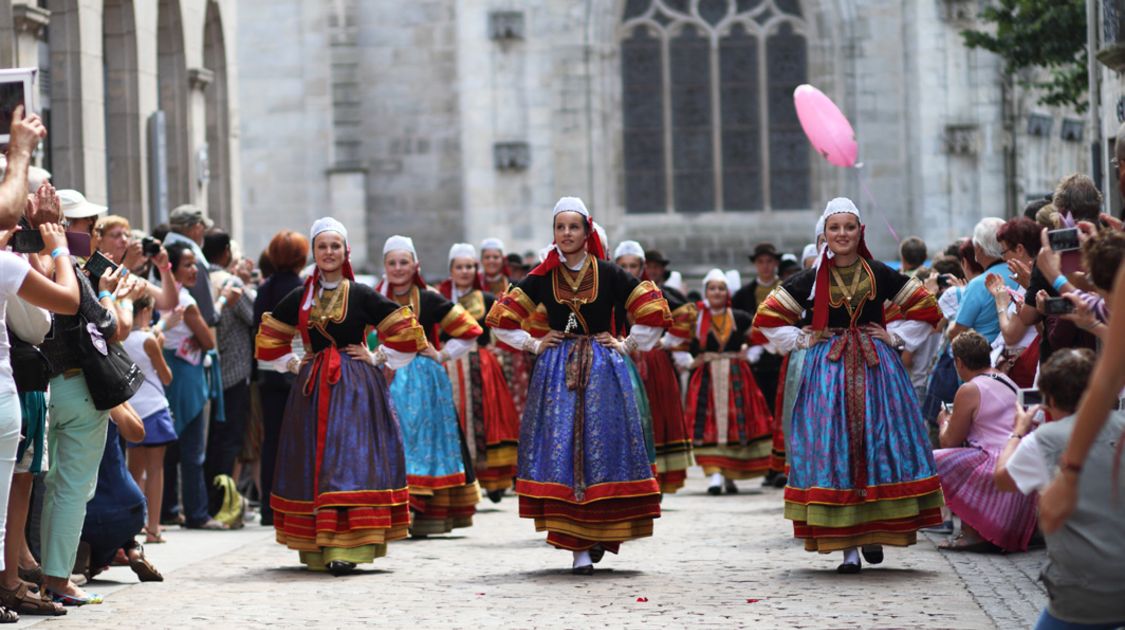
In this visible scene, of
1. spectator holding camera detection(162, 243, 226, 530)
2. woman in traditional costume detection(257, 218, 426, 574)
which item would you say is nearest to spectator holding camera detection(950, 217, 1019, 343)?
woman in traditional costume detection(257, 218, 426, 574)

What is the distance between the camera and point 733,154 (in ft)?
104

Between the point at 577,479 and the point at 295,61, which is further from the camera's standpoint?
the point at 295,61

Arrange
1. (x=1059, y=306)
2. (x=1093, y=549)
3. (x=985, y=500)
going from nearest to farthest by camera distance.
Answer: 1. (x=1093, y=549)
2. (x=1059, y=306)
3. (x=985, y=500)

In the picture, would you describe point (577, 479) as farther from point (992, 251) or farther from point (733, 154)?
point (733, 154)

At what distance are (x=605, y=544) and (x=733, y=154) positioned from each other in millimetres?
21793

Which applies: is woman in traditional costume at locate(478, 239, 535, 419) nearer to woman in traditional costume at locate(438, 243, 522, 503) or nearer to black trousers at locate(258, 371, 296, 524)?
woman in traditional costume at locate(438, 243, 522, 503)

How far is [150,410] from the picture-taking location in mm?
11898

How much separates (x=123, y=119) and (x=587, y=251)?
955cm

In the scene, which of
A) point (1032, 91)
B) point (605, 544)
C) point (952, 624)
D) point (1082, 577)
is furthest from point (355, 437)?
point (1032, 91)

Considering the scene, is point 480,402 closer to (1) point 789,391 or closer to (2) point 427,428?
(2) point 427,428

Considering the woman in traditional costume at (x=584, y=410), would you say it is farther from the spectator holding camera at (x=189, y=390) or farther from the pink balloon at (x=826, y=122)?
the pink balloon at (x=826, y=122)

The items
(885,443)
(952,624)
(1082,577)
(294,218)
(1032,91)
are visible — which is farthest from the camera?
(294,218)

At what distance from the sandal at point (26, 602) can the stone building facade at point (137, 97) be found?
24.1ft

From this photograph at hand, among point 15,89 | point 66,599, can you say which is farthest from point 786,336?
point 15,89
